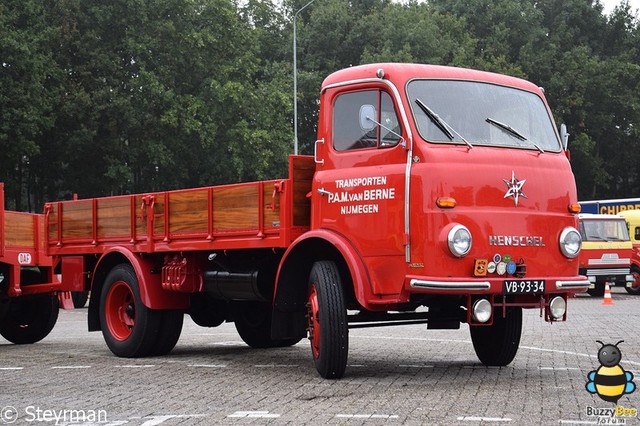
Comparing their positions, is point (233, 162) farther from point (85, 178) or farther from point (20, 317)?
point (20, 317)

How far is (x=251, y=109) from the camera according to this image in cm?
4688

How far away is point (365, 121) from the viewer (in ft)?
34.8

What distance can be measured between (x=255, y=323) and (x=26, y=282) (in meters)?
3.95

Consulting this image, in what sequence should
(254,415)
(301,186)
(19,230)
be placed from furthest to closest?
(19,230)
(301,186)
(254,415)

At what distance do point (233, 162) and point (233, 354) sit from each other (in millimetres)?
32312

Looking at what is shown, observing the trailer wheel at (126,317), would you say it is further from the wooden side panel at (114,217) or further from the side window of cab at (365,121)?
the side window of cab at (365,121)

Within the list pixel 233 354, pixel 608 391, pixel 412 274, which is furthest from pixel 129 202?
pixel 608 391

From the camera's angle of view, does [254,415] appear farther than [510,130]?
No

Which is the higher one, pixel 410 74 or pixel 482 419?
pixel 410 74

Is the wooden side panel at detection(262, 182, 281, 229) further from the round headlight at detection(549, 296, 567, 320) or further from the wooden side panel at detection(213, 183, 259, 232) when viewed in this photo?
the round headlight at detection(549, 296, 567, 320)

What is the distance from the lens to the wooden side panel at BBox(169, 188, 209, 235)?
12438 mm

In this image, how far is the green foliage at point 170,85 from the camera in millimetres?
41062

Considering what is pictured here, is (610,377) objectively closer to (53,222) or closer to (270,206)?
(270,206)

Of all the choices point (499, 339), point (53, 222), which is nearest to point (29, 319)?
point (53, 222)
